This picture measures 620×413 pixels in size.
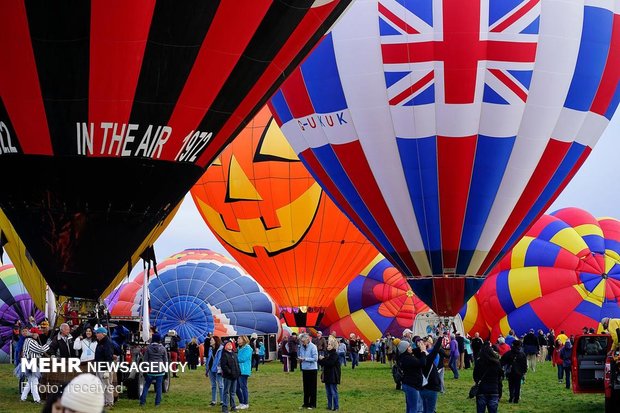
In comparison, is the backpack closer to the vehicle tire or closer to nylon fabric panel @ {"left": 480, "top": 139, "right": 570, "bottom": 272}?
nylon fabric panel @ {"left": 480, "top": 139, "right": 570, "bottom": 272}

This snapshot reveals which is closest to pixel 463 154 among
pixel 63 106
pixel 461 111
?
pixel 461 111

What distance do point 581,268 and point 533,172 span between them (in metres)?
10.6

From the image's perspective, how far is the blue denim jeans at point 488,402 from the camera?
31.8 feet

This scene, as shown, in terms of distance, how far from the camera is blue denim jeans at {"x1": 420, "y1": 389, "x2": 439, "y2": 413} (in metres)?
9.23

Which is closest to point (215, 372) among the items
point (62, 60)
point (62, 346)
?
point (62, 346)

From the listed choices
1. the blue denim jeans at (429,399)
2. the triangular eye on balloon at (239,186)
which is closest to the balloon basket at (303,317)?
the triangular eye on balloon at (239,186)

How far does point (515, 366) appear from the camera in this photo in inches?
487

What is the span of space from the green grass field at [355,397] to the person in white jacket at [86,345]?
1447 millimetres

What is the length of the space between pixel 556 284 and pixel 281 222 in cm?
720

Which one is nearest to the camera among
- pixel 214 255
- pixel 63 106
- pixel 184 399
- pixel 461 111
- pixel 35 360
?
pixel 63 106

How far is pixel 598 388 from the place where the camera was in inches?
452

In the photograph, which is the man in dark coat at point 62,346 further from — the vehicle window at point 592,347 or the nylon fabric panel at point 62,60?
the vehicle window at point 592,347

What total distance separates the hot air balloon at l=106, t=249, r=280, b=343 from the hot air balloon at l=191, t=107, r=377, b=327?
6074mm

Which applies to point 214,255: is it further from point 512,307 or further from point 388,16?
point 388,16
